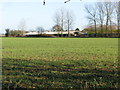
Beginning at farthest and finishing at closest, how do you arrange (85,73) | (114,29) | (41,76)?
(114,29)
(85,73)
(41,76)

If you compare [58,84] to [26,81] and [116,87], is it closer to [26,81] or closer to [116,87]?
[26,81]

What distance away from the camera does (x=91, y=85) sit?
4.12 m

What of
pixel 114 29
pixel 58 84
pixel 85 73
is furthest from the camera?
pixel 114 29

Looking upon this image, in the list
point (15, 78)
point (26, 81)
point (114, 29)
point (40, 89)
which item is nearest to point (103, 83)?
point (40, 89)

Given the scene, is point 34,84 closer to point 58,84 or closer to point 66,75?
point 58,84

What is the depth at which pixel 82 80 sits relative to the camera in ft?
14.9

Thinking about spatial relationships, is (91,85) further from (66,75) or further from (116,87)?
(66,75)

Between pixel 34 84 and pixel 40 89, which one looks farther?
pixel 34 84

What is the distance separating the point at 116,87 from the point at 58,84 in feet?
4.37

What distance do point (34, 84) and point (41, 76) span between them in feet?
2.45

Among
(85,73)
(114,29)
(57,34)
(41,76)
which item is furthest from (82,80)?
(57,34)

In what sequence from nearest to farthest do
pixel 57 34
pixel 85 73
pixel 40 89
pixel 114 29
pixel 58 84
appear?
pixel 40 89 → pixel 58 84 → pixel 85 73 → pixel 114 29 → pixel 57 34

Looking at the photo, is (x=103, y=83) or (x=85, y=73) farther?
(x=85, y=73)

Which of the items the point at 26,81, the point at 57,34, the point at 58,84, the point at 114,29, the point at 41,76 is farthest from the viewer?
the point at 57,34
